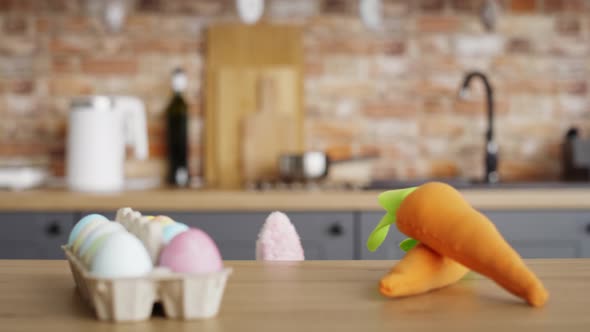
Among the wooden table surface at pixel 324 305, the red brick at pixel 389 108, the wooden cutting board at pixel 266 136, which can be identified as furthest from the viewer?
the red brick at pixel 389 108

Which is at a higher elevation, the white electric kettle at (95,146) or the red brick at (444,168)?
the white electric kettle at (95,146)

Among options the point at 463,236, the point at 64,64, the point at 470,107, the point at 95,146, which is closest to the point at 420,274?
the point at 463,236

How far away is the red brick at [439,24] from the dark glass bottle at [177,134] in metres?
0.91

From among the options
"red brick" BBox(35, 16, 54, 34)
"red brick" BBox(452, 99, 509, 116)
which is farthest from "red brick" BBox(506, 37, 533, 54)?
"red brick" BBox(35, 16, 54, 34)

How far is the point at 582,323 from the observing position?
55 centimetres

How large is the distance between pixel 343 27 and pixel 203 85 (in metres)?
0.57

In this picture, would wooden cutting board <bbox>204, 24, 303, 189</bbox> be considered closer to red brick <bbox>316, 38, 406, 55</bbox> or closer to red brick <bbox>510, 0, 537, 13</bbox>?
red brick <bbox>316, 38, 406, 55</bbox>

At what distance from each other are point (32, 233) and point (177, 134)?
697 mm

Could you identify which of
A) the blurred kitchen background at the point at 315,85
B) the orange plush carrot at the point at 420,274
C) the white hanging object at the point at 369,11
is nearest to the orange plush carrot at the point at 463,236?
the orange plush carrot at the point at 420,274

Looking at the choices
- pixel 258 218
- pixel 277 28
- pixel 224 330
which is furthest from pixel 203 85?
pixel 224 330

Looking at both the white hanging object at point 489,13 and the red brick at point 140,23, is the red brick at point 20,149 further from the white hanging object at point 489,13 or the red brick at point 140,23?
the white hanging object at point 489,13

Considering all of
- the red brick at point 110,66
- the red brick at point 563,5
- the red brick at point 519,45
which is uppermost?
the red brick at point 563,5

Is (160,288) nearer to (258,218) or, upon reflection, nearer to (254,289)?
(254,289)

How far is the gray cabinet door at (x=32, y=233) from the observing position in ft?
6.40
